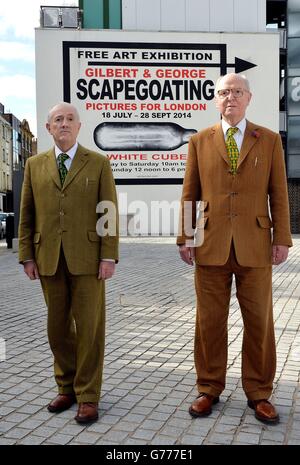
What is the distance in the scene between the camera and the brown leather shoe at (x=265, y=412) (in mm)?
3244

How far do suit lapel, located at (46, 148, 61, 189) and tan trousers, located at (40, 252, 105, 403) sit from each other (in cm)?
49

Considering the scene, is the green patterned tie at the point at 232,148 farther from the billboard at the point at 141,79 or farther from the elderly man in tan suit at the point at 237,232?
the billboard at the point at 141,79

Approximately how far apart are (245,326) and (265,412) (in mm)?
554

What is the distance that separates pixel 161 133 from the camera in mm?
10656

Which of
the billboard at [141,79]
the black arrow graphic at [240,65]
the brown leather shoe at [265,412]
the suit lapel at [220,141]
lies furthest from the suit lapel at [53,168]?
the black arrow graphic at [240,65]

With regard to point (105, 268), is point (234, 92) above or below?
above

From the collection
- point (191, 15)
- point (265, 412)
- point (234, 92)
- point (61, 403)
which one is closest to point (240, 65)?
point (191, 15)

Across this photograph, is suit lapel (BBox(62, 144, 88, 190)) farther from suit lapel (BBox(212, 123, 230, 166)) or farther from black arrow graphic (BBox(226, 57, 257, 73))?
black arrow graphic (BBox(226, 57, 257, 73))

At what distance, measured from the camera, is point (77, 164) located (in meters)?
3.33

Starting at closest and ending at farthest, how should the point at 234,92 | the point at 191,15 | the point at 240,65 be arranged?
the point at 234,92
the point at 240,65
the point at 191,15

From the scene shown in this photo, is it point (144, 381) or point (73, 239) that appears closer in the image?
point (73, 239)

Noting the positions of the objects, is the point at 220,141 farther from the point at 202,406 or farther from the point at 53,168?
the point at 202,406

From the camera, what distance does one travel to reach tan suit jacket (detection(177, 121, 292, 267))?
3260 millimetres
